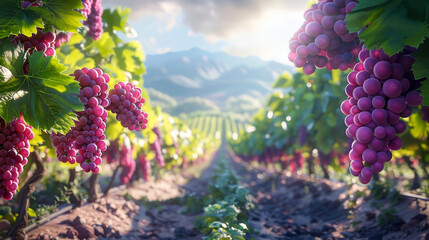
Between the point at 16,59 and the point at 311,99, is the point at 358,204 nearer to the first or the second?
the point at 311,99

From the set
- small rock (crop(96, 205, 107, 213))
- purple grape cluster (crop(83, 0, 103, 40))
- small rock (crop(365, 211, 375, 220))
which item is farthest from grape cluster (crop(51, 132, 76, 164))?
small rock (crop(365, 211, 375, 220))

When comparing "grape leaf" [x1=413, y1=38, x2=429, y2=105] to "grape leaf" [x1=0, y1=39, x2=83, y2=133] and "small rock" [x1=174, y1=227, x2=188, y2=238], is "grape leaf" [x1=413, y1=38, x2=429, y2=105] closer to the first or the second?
"grape leaf" [x1=0, y1=39, x2=83, y2=133]

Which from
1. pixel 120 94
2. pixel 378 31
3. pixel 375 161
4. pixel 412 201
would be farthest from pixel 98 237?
pixel 412 201

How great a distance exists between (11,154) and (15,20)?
3.33ft

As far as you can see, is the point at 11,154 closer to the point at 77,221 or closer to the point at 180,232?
the point at 77,221

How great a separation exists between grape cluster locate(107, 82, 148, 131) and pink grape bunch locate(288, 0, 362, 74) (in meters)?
1.44

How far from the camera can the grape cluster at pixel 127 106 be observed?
2.30m

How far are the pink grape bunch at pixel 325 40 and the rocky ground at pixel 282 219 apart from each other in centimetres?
310

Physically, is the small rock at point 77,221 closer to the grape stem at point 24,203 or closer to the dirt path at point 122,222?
the dirt path at point 122,222

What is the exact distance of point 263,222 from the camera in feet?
23.5

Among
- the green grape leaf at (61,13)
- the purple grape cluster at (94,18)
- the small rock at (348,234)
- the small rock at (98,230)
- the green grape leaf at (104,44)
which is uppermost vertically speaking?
the green grape leaf at (104,44)

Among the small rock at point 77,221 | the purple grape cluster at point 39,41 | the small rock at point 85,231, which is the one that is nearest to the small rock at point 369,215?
the small rock at point 85,231

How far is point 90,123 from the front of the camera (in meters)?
2.07

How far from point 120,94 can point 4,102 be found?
0.79m
